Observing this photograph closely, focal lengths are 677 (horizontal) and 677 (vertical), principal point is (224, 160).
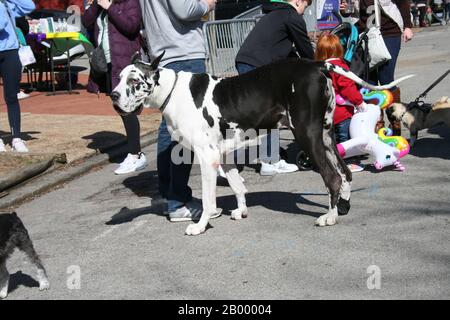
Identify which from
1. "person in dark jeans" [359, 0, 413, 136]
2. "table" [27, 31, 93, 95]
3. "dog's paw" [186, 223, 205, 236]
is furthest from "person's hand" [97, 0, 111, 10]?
"table" [27, 31, 93, 95]

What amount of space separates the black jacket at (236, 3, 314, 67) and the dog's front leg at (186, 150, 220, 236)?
5.73 ft

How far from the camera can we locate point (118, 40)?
7352 millimetres

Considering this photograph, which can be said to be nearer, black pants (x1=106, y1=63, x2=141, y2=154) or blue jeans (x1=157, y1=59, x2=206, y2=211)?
blue jeans (x1=157, y1=59, x2=206, y2=211)

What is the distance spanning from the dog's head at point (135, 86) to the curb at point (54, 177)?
7.55ft

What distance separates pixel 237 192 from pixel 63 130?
5.20m

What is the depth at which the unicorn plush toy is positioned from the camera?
6.84 metres

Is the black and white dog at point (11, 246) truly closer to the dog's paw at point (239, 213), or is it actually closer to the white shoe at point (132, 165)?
the dog's paw at point (239, 213)

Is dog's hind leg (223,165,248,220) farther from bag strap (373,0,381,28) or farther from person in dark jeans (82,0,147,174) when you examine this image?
bag strap (373,0,381,28)

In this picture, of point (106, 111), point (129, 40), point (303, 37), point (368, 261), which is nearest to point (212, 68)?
point (106, 111)

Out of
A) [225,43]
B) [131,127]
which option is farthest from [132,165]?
[225,43]

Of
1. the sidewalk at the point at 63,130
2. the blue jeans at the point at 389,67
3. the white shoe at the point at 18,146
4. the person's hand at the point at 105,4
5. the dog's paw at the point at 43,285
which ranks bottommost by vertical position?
the sidewalk at the point at 63,130

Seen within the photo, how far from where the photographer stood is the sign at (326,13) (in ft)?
54.2

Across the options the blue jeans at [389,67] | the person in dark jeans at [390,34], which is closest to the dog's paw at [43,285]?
the person in dark jeans at [390,34]
